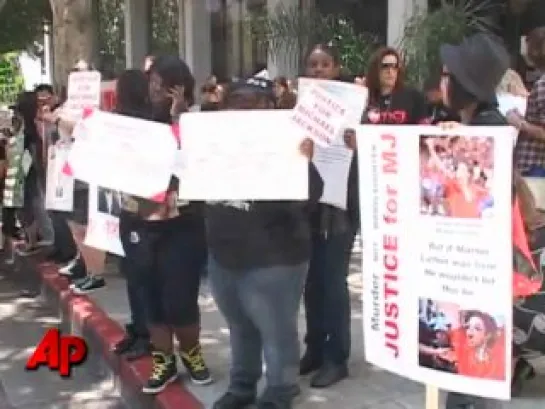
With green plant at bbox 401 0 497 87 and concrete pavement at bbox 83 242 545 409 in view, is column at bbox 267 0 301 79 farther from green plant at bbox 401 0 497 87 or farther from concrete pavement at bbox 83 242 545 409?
concrete pavement at bbox 83 242 545 409

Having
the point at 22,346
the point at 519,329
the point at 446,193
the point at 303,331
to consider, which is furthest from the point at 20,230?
the point at 446,193

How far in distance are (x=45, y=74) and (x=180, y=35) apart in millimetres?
17313

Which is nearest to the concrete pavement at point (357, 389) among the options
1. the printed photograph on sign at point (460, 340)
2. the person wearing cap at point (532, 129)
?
the person wearing cap at point (532, 129)

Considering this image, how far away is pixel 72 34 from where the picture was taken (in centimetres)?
763

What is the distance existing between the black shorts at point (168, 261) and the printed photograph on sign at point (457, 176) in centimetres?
169

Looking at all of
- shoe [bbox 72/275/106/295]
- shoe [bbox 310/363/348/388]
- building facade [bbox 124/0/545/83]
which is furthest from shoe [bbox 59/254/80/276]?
building facade [bbox 124/0/545/83]

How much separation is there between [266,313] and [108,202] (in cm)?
161

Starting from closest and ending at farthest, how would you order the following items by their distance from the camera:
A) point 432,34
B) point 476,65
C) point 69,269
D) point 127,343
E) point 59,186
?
point 476,65 < point 127,343 < point 59,186 < point 69,269 < point 432,34

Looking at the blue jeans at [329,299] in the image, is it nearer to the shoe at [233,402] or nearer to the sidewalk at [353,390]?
the sidewalk at [353,390]

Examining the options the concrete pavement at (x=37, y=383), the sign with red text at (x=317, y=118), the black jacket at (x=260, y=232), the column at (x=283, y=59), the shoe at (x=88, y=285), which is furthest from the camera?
the column at (x=283, y=59)

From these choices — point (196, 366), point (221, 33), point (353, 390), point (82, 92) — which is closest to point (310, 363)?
point (353, 390)

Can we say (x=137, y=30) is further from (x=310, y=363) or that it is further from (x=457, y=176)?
(x=457, y=176)

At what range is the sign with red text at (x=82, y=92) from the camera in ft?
17.7

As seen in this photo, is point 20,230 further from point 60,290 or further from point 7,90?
point 7,90
